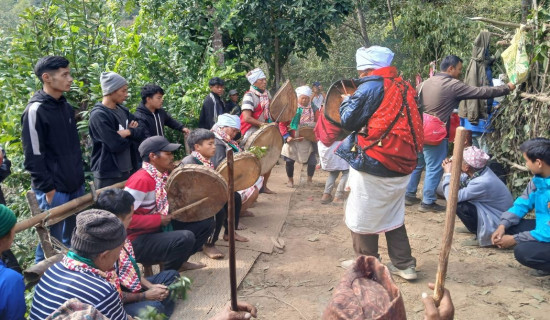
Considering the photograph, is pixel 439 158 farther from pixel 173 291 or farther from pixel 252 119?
pixel 173 291

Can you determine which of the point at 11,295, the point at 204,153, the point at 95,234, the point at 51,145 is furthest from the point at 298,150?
the point at 11,295

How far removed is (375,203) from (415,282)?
0.91 meters

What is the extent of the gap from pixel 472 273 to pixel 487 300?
1.78ft

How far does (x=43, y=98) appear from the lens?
13.0 ft

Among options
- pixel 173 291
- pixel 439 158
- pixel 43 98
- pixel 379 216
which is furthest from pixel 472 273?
pixel 43 98

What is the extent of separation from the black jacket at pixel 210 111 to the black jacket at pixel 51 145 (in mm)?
2862

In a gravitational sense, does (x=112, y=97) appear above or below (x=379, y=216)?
above

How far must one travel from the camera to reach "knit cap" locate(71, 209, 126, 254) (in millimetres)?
2523

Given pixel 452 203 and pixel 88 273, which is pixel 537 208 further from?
pixel 88 273

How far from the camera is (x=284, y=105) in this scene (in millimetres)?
7363

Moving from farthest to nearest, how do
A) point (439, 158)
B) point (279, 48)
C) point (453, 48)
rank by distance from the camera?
point (279, 48) < point (453, 48) < point (439, 158)

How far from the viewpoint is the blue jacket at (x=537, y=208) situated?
425 cm

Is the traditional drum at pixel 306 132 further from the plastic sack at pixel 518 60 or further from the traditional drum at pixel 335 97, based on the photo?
the plastic sack at pixel 518 60

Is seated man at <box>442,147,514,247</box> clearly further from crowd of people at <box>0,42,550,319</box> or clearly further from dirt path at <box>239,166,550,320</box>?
dirt path at <box>239,166,550,320</box>
